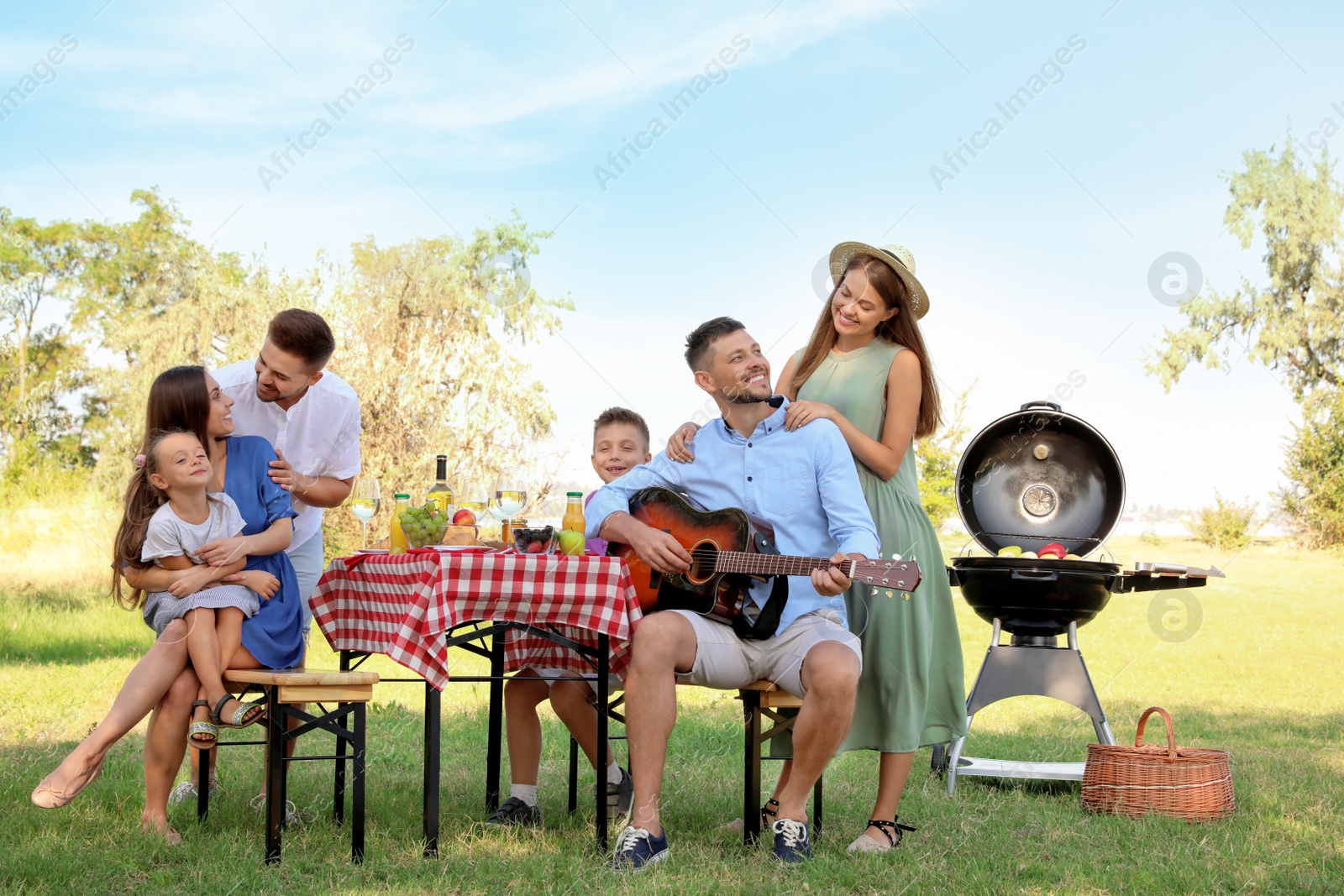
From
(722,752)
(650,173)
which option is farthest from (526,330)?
(722,752)

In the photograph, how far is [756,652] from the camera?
371cm

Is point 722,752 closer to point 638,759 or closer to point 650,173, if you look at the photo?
point 638,759

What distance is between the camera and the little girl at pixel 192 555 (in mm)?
3668

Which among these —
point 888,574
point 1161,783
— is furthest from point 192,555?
point 1161,783

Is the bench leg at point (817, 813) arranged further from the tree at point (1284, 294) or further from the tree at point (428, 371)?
the tree at point (1284, 294)

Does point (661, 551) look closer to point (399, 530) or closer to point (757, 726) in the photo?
point (757, 726)

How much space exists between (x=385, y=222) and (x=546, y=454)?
4.22 metres

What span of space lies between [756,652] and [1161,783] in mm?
1963

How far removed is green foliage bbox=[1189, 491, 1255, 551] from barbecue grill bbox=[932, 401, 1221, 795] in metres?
19.3

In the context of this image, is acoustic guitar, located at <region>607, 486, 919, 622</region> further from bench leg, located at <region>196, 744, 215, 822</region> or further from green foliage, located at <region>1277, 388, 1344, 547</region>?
green foliage, located at <region>1277, 388, 1344, 547</region>

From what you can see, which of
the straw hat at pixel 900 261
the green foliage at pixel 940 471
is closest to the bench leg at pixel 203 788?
the straw hat at pixel 900 261

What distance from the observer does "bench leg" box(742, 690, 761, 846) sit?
3.77 meters

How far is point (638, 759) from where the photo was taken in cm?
347

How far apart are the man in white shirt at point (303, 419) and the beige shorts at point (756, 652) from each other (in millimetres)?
1549
